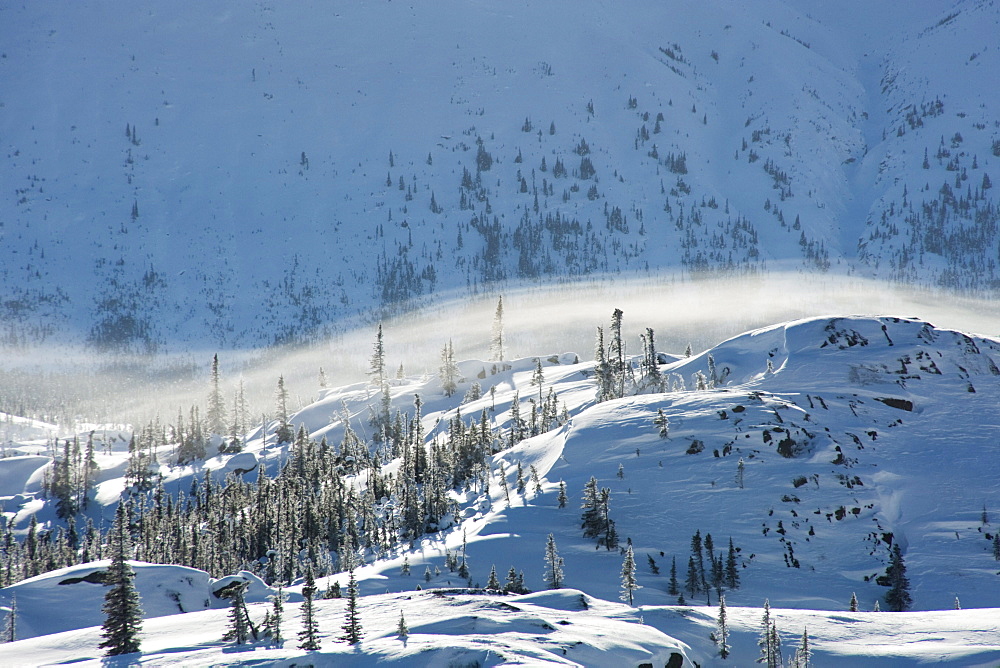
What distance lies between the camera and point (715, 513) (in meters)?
76.2

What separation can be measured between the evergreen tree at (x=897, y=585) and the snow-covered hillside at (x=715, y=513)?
0.85m

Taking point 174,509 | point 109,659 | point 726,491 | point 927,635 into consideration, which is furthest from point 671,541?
point 174,509

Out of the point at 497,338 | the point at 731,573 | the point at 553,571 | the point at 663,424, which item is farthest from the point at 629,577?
the point at 497,338

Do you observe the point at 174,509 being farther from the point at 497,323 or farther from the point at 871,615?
the point at 871,615

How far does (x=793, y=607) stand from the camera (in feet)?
208

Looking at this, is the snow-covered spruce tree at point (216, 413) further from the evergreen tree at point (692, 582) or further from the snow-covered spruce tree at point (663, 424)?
the evergreen tree at point (692, 582)

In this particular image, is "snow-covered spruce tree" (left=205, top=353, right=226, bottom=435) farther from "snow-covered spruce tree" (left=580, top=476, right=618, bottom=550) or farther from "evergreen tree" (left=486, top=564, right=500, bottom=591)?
"evergreen tree" (left=486, top=564, right=500, bottom=591)

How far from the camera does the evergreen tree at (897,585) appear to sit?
2589 inches

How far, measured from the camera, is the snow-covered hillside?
50188 mm

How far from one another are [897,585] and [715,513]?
1708 centimetres

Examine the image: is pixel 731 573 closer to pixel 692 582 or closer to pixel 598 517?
pixel 692 582

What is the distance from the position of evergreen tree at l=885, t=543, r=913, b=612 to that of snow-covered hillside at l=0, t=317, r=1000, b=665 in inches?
33.4

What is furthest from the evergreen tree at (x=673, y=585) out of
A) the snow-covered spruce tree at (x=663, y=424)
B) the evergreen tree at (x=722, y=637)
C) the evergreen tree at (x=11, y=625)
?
the evergreen tree at (x=11, y=625)

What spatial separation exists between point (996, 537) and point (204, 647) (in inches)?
2822
